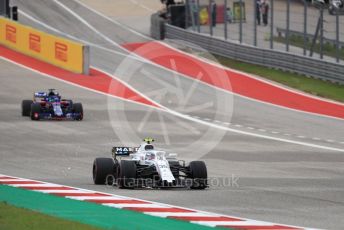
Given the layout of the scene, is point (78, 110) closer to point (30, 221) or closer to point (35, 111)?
point (35, 111)

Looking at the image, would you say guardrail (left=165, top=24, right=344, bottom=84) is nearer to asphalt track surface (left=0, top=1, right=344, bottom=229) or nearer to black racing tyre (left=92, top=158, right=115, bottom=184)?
asphalt track surface (left=0, top=1, right=344, bottom=229)

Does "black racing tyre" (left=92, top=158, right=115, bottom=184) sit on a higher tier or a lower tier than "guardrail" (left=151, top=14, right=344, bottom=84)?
lower

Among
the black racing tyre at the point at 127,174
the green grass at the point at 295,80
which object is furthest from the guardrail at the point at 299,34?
the black racing tyre at the point at 127,174

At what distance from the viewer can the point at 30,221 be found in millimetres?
14602

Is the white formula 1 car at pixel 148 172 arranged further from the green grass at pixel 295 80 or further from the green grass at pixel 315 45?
the green grass at pixel 315 45

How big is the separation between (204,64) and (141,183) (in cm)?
3040

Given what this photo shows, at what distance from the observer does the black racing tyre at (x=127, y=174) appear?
1884 cm

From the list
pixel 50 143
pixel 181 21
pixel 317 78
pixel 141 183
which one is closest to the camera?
pixel 141 183

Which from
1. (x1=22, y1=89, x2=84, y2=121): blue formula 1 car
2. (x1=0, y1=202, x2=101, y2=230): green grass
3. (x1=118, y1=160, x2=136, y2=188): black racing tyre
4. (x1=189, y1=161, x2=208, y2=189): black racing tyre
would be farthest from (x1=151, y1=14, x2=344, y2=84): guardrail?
(x1=0, y1=202, x2=101, y2=230): green grass

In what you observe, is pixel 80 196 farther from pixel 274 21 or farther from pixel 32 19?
pixel 32 19

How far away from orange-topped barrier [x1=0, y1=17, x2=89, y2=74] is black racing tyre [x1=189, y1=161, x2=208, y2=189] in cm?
2612

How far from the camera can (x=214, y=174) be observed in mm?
22125

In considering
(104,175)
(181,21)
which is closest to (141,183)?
(104,175)

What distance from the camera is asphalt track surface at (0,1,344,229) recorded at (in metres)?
18.0
